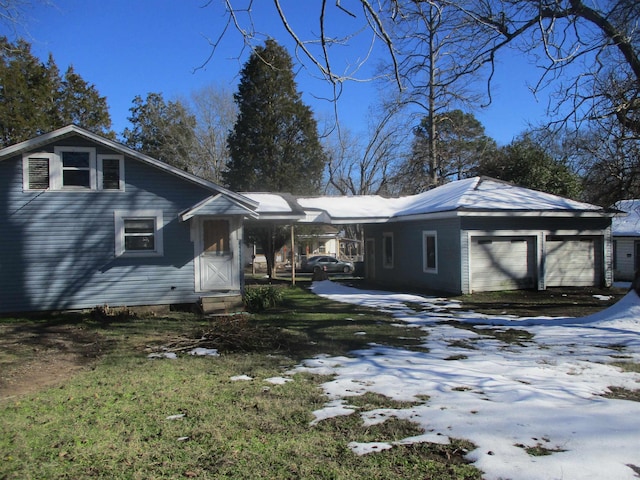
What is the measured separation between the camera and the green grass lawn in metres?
3.99

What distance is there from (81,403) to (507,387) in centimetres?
520

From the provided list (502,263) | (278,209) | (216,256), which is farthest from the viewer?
(278,209)

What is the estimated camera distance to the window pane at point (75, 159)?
42.7ft

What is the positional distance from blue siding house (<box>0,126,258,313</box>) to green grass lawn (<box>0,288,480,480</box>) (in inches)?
164

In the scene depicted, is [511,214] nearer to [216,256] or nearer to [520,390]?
[216,256]

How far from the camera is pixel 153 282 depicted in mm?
13617

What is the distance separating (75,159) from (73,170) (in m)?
0.30

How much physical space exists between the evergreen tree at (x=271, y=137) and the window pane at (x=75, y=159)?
17.5 m

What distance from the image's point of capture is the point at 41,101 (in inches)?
1174

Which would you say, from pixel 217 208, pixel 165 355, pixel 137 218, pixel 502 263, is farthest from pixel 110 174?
pixel 502 263

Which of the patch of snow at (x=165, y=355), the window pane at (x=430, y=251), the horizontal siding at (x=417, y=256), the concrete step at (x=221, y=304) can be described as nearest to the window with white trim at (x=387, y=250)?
the horizontal siding at (x=417, y=256)

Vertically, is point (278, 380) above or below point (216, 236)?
below

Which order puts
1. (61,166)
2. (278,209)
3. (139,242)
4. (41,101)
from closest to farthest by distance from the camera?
(61,166), (139,242), (278,209), (41,101)

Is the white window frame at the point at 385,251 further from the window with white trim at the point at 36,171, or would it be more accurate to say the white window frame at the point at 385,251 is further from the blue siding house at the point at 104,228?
the window with white trim at the point at 36,171
